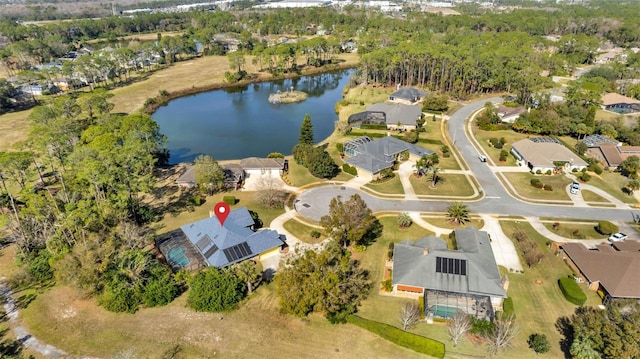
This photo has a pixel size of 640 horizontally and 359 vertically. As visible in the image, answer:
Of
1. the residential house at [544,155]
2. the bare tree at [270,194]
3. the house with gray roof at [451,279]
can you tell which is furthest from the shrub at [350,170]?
the residential house at [544,155]

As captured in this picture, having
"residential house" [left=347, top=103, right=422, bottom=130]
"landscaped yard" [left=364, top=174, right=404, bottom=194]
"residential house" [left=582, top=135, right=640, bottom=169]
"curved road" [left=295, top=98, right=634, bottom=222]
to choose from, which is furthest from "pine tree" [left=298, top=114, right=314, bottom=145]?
"residential house" [left=582, top=135, right=640, bottom=169]

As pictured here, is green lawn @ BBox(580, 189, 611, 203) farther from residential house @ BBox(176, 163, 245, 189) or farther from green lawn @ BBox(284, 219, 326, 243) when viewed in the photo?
residential house @ BBox(176, 163, 245, 189)

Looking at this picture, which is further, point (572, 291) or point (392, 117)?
point (392, 117)

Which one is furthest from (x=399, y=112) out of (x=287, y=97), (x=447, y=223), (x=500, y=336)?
(x=500, y=336)

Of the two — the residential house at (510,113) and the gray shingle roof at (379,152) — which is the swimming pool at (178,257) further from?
the residential house at (510,113)

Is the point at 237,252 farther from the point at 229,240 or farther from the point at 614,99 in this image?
the point at 614,99

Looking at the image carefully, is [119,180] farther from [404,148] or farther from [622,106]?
[622,106]

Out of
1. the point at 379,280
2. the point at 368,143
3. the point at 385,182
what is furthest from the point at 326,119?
the point at 379,280
